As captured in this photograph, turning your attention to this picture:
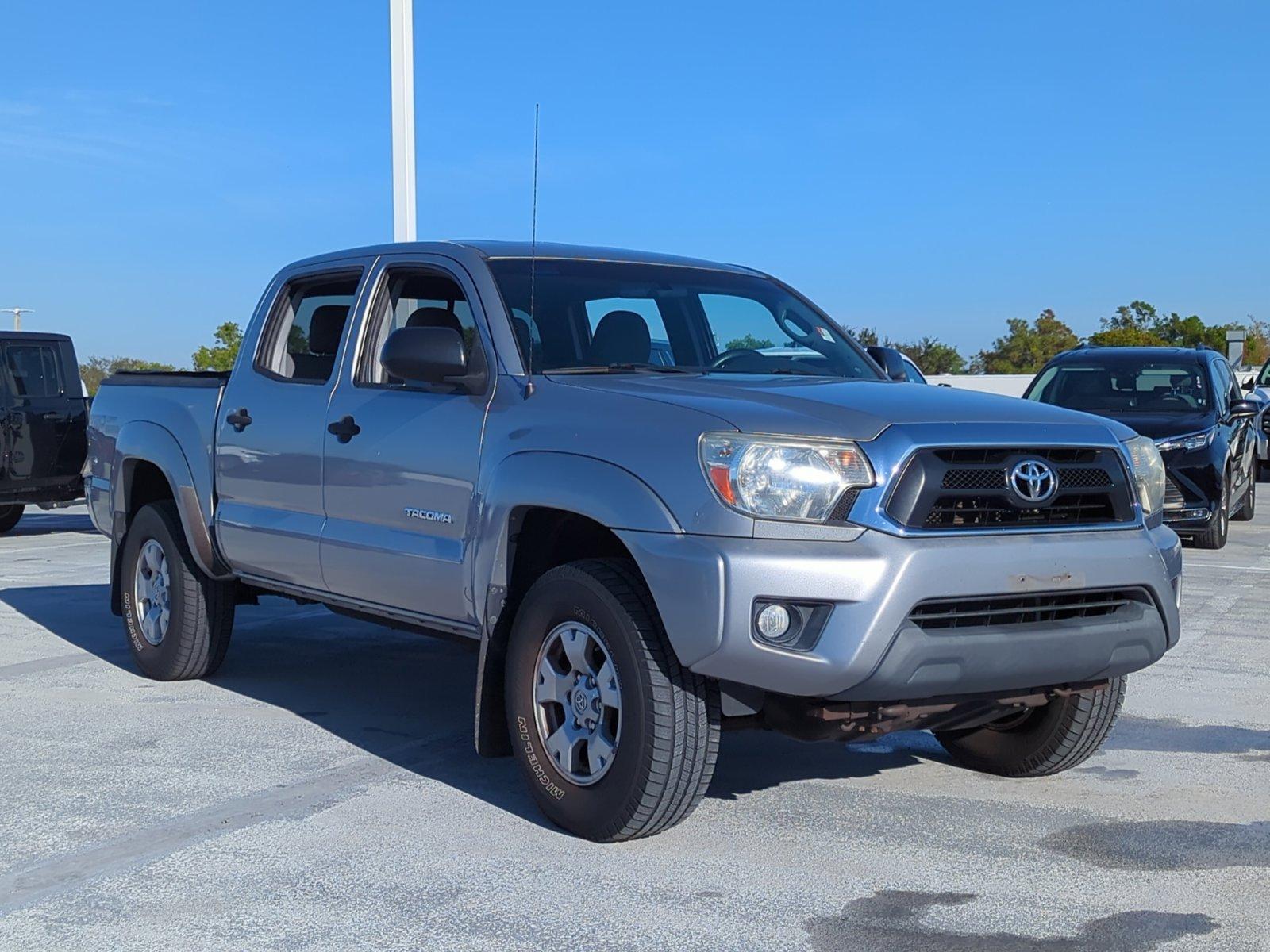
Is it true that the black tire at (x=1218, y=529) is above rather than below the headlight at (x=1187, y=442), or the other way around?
below

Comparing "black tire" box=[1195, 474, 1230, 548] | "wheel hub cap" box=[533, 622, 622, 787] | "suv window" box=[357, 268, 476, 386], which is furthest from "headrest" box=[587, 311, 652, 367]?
"black tire" box=[1195, 474, 1230, 548]

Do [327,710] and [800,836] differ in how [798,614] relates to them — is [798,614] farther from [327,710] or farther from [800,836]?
[327,710]

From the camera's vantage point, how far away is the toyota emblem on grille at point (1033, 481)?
4.46 m

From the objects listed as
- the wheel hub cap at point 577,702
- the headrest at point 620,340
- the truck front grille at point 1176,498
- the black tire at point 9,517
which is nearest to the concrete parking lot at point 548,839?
the wheel hub cap at point 577,702

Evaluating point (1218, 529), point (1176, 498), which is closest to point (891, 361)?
point (1176, 498)

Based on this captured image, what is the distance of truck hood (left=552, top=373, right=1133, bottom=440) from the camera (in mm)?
4402

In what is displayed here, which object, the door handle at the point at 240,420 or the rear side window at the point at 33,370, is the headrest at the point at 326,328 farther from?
the rear side window at the point at 33,370

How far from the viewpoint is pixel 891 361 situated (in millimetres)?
6129

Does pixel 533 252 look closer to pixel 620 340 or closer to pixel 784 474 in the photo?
pixel 620 340

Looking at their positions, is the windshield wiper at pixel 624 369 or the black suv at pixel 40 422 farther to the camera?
the black suv at pixel 40 422

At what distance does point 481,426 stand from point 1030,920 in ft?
7.66

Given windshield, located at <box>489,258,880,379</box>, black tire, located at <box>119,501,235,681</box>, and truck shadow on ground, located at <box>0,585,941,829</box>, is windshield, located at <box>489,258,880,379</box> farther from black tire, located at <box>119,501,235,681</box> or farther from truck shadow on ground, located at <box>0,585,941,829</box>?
black tire, located at <box>119,501,235,681</box>

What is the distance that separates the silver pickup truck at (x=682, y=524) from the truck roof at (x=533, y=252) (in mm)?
26

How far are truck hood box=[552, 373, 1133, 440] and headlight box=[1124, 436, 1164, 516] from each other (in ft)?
0.25
